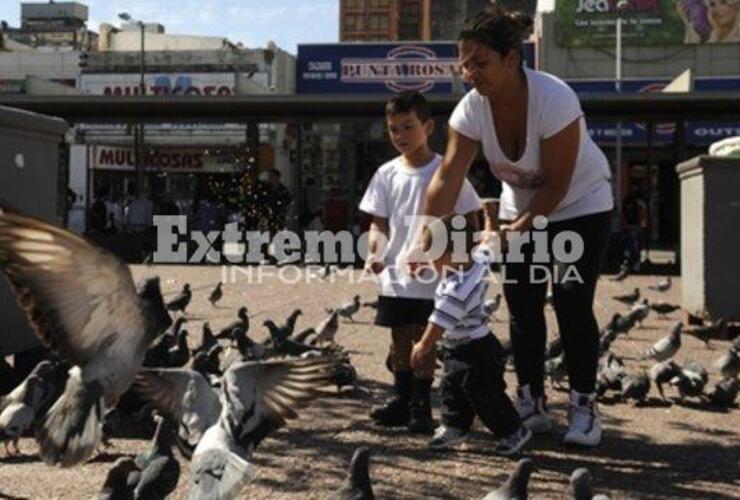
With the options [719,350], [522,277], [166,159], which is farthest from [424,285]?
[166,159]

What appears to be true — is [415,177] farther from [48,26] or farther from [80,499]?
[48,26]

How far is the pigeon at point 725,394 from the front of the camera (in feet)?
19.5

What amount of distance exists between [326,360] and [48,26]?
99.7 m

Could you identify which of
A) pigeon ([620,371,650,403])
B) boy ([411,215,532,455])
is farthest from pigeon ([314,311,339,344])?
boy ([411,215,532,455])

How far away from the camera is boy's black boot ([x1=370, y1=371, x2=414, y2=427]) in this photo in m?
5.11

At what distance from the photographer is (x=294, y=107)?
19.8m

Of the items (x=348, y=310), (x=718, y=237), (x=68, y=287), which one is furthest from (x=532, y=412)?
(x=718, y=237)

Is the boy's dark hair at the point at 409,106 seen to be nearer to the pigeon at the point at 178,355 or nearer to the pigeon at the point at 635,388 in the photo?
the pigeon at the point at 178,355

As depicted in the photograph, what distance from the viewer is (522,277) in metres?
4.88

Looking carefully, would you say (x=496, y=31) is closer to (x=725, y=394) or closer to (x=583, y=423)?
(x=583, y=423)

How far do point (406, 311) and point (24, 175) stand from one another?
2.87 metres

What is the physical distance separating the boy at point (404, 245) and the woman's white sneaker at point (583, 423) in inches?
28.2

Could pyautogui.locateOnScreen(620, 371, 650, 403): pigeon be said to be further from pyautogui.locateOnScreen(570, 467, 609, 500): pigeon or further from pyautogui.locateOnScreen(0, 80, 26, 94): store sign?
pyautogui.locateOnScreen(0, 80, 26, 94): store sign

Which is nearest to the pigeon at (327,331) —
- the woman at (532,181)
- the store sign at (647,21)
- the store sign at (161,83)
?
the woman at (532,181)
